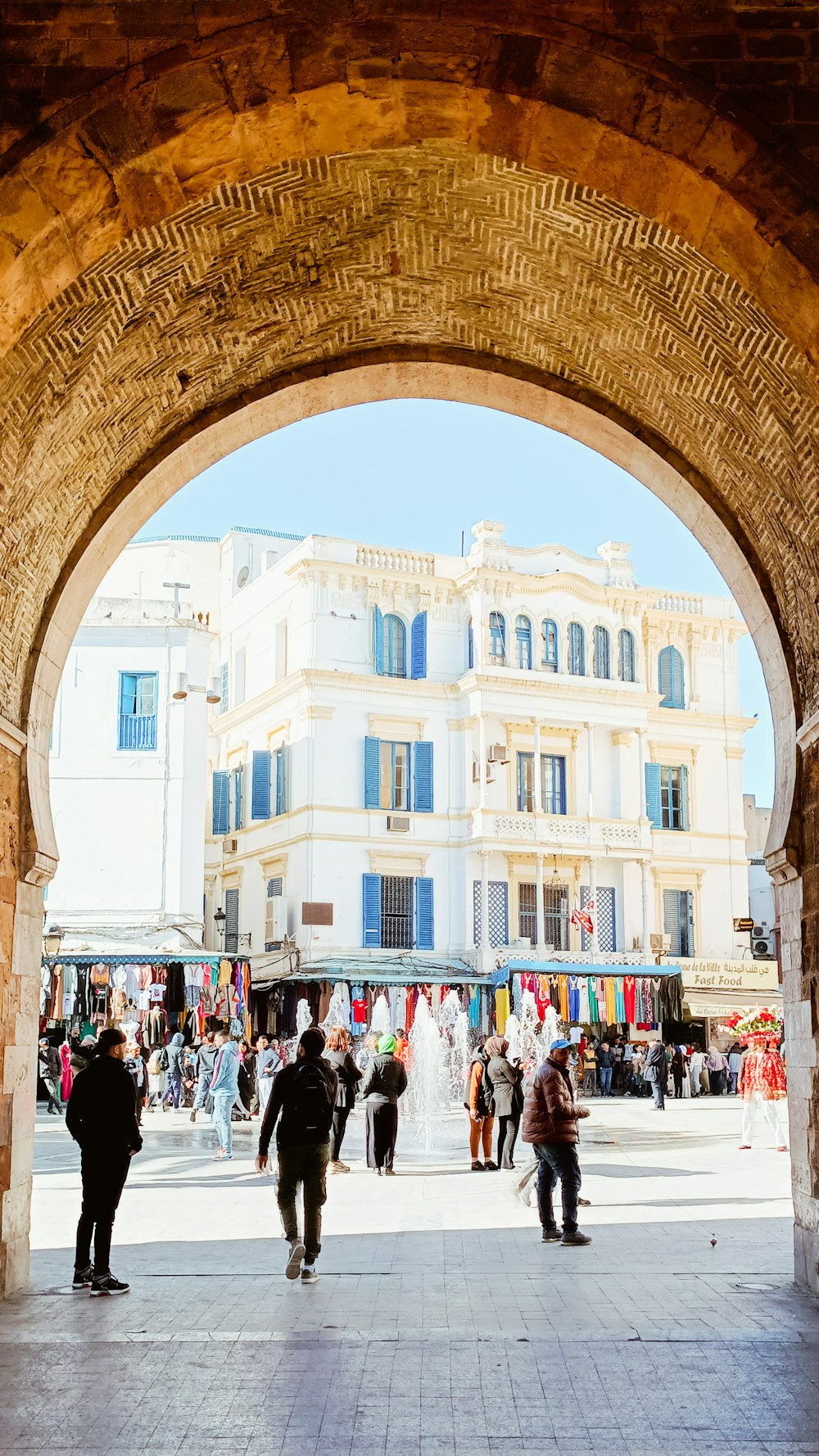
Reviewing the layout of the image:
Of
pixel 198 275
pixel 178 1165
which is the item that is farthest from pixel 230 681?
pixel 198 275

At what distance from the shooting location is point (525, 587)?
35.5 metres

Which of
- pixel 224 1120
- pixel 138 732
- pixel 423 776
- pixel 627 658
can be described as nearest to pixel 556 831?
pixel 423 776

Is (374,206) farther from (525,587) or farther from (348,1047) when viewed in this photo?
(525,587)

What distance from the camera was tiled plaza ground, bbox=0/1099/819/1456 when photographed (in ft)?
17.5

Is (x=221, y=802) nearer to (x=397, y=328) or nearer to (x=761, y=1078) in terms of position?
(x=761, y=1078)

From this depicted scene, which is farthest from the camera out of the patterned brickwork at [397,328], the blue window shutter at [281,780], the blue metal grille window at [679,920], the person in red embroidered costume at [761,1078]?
the blue metal grille window at [679,920]

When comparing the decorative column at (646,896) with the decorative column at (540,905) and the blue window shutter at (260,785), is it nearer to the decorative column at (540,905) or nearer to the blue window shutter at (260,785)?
the decorative column at (540,905)

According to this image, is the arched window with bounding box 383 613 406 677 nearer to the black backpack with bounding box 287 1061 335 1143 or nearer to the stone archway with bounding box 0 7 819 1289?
the stone archway with bounding box 0 7 819 1289

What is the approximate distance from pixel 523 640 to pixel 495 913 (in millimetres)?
6920

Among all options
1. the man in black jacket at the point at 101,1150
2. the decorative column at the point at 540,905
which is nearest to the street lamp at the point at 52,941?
the decorative column at the point at 540,905

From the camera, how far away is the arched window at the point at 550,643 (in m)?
35.5

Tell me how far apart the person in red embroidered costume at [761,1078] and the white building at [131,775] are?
13282mm

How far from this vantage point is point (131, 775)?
2884 centimetres

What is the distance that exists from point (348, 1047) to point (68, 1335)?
7.73 meters
